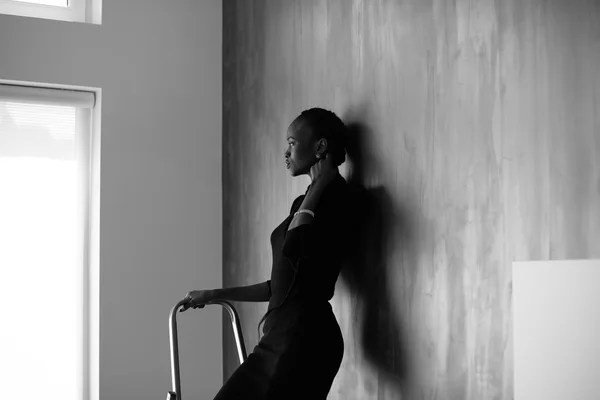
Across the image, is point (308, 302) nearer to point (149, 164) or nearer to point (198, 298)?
point (198, 298)

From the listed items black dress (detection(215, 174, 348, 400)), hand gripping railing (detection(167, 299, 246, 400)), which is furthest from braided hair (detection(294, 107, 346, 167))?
hand gripping railing (detection(167, 299, 246, 400))

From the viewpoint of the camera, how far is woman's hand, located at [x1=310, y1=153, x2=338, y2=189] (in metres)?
2.15

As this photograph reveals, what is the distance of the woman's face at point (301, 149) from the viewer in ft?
7.29

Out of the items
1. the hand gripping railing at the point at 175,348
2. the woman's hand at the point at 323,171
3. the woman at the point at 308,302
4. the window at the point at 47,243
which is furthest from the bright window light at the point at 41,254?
the woman's hand at the point at 323,171

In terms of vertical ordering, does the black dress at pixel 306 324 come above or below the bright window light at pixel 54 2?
below

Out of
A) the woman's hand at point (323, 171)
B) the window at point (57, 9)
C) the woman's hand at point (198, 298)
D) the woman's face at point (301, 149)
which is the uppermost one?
the window at point (57, 9)

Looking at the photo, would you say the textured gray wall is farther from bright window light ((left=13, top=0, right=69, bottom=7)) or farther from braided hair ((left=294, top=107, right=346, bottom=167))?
bright window light ((left=13, top=0, right=69, bottom=7))

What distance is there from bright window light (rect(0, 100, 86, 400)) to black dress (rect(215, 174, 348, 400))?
1629 millimetres

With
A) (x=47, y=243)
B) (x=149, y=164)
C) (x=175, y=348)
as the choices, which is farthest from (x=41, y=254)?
(x=175, y=348)

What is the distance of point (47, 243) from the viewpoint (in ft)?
11.5

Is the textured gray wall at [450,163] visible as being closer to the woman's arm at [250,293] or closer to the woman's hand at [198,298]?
the woman's arm at [250,293]

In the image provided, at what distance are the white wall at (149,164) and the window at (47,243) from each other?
12cm

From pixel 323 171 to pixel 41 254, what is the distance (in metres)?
1.84

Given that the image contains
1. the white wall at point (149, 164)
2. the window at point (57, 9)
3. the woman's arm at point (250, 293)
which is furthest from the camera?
the window at point (57, 9)
